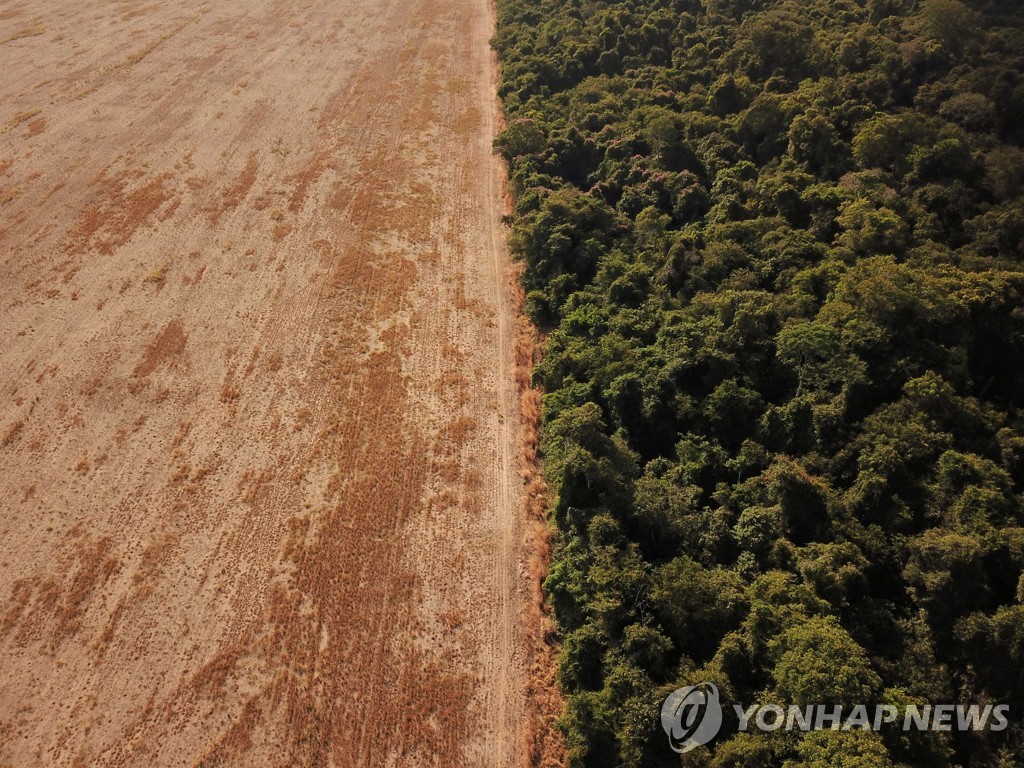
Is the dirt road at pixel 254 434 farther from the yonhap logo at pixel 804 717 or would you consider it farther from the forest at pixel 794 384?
the yonhap logo at pixel 804 717

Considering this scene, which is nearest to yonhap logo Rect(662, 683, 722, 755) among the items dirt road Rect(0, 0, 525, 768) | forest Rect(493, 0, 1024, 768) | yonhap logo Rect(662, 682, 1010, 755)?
yonhap logo Rect(662, 682, 1010, 755)

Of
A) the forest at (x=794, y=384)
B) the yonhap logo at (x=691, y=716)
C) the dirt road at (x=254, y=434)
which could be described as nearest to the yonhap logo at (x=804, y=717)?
the yonhap logo at (x=691, y=716)

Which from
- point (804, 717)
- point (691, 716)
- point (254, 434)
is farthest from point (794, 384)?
point (254, 434)

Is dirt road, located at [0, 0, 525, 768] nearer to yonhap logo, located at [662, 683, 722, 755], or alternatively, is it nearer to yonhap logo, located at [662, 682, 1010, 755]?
yonhap logo, located at [662, 683, 722, 755]

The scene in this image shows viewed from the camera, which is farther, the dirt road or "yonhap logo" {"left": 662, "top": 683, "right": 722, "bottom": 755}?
the dirt road

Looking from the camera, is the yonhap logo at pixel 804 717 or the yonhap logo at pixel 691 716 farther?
the yonhap logo at pixel 691 716

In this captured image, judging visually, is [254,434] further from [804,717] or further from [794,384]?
[804,717]

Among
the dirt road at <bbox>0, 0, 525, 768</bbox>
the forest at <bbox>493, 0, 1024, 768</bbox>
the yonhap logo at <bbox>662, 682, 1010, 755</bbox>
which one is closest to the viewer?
the yonhap logo at <bbox>662, 682, 1010, 755</bbox>

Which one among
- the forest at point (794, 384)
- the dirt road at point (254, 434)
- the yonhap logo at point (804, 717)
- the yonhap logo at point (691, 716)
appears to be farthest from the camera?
the dirt road at point (254, 434)

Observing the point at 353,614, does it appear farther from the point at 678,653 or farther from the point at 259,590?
the point at 678,653
